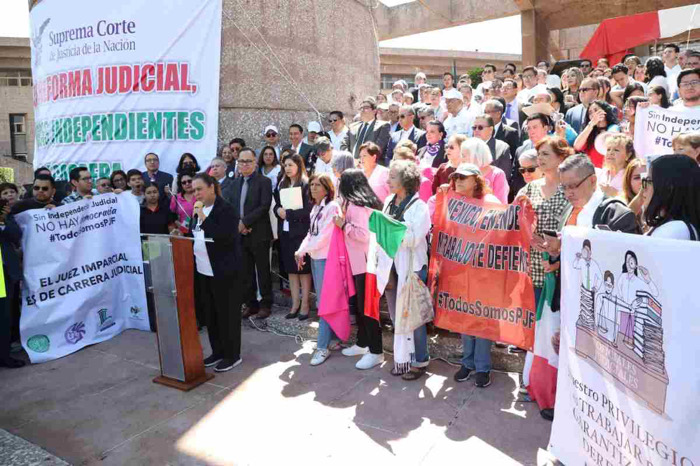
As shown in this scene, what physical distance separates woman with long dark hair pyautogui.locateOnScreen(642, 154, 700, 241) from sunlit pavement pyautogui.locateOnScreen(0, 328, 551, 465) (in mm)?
1755

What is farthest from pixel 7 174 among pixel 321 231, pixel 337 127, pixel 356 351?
pixel 356 351

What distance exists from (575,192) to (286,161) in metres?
3.71

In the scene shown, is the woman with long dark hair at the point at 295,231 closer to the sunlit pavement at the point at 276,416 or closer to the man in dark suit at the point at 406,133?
the sunlit pavement at the point at 276,416

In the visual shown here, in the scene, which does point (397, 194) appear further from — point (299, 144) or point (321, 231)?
point (299, 144)

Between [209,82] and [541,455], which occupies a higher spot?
[209,82]

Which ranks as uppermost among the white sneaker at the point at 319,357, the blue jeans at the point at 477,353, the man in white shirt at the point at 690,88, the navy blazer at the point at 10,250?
the man in white shirt at the point at 690,88

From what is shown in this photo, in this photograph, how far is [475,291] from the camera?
4414mm

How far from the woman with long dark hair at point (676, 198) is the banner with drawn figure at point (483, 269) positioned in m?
A: 1.47

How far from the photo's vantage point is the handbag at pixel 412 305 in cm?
455

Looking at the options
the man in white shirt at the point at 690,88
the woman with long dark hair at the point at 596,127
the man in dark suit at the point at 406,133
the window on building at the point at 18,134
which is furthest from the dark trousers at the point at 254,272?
the window on building at the point at 18,134

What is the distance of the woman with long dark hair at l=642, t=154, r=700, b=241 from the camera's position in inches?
99.3

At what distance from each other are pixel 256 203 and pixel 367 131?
2.11 m

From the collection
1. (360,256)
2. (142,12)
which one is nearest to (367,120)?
(360,256)

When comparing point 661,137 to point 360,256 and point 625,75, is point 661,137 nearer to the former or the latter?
point 360,256
